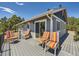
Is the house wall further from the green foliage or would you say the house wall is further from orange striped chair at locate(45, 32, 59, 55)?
the green foliage

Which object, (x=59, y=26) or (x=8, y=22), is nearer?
(x=8, y=22)

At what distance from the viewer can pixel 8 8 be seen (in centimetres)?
765

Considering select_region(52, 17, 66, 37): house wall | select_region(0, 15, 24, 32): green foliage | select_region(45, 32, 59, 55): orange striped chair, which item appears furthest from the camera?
select_region(52, 17, 66, 37): house wall

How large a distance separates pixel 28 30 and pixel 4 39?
283cm

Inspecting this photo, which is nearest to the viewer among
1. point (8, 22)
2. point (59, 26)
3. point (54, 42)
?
point (54, 42)

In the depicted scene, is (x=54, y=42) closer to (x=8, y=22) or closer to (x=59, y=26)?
(x=8, y=22)

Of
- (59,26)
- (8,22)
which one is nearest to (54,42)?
(8,22)

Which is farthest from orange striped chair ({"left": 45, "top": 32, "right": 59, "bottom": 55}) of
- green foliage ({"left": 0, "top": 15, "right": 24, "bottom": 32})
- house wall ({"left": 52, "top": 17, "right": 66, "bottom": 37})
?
green foliage ({"left": 0, "top": 15, "right": 24, "bottom": 32})


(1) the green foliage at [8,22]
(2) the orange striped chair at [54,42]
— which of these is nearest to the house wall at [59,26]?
(2) the orange striped chair at [54,42]

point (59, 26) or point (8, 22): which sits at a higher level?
point (8, 22)

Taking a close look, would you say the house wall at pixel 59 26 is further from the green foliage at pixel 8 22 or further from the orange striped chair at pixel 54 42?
the green foliage at pixel 8 22

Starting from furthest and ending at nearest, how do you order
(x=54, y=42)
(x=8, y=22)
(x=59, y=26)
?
1. (x=59, y=26)
2. (x=8, y=22)
3. (x=54, y=42)

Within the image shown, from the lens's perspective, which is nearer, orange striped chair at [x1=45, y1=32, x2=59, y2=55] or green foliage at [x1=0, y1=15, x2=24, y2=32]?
orange striped chair at [x1=45, y1=32, x2=59, y2=55]

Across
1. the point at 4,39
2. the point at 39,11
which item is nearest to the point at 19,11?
the point at 39,11
